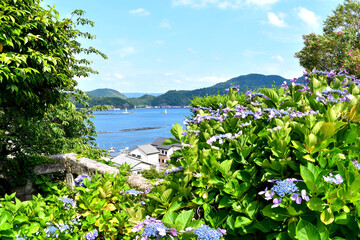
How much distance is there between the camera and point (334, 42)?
57.6 feet

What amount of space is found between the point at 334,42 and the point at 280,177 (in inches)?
827

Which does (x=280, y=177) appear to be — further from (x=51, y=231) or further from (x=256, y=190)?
(x=51, y=231)

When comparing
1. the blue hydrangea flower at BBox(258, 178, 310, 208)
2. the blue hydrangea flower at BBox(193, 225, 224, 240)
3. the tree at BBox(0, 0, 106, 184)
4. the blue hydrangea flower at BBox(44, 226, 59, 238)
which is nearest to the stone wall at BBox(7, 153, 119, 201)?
the tree at BBox(0, 0, 106, 184)

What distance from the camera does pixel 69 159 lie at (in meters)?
5.53

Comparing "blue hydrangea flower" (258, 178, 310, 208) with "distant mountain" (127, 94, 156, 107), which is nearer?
"blue hydrangea flower" (258, 178, 310, 208)

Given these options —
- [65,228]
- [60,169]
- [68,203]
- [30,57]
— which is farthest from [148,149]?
[65,228]

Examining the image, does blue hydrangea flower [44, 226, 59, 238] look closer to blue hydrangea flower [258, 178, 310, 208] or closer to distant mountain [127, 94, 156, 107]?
blue hydrangea flower [258, 178, 310, 208]

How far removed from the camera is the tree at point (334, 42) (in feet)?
56.7

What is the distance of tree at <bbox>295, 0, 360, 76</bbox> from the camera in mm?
17297

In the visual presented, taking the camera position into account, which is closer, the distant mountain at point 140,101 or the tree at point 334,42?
the tree at point 334,42

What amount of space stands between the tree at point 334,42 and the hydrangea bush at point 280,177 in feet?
59.9

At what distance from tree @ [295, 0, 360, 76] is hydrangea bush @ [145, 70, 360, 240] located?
18272mm

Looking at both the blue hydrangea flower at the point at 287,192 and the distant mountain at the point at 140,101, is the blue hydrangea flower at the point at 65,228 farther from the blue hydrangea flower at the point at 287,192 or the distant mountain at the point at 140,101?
the distant mountain at the point at 140,101

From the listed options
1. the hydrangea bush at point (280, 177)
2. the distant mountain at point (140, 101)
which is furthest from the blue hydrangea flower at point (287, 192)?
the distant mountain at point (140, 101)
